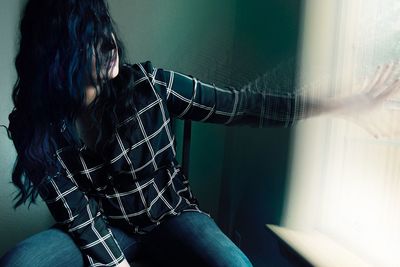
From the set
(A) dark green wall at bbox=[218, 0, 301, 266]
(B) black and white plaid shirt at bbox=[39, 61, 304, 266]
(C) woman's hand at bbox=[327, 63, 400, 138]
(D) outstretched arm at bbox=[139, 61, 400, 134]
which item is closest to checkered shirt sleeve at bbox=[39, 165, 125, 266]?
(B) black and white plaid shirt at bbox=[39, 61, 304, 266]

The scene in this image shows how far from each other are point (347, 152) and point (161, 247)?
453 mm

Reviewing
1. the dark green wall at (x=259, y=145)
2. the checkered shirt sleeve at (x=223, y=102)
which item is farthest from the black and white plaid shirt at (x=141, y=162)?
the dark green wall at (x=259, y=145)

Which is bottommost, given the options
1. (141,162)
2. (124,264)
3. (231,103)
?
(124,264)

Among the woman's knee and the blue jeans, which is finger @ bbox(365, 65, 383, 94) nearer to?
the blue jeans

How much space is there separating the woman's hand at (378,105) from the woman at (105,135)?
0.01 metres

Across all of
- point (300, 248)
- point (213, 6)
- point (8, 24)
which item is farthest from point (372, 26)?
point (8, 24)

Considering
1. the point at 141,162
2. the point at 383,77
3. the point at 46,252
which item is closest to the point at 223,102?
the point at 141,162

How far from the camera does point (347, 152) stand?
0.85 meters

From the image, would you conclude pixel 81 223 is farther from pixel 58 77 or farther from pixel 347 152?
pixel 347 152

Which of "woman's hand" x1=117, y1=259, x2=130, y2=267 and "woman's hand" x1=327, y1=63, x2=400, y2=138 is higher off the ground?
"woman's hand" x1=327, y1=63, x2=400, y2=138

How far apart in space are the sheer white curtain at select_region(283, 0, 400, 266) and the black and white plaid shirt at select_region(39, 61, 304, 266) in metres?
0.10

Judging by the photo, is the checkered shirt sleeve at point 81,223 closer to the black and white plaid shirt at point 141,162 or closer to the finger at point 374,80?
the black and white plaid shirt at point 141,162

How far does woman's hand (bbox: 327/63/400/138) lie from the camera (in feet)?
2.24

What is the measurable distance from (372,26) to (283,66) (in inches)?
8.9
